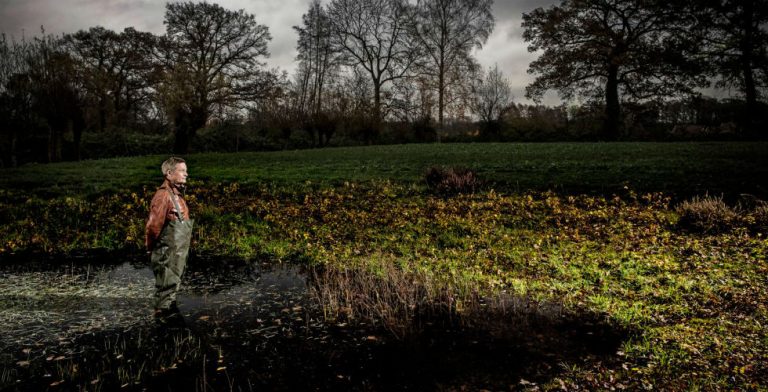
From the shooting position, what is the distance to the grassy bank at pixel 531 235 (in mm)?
4426

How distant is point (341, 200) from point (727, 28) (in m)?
30.1

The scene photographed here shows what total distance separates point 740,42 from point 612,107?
8228mm

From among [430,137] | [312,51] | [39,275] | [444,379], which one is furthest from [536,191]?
[312,51]

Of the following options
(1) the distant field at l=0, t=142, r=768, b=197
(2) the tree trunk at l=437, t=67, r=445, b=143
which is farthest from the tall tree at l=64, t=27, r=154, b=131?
(2) the tree trunk at l=437, t=67, r=445, b=143

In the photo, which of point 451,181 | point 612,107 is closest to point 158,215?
point 451,181

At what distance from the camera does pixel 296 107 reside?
1459 inches

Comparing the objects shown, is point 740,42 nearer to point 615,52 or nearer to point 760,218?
point 615,52

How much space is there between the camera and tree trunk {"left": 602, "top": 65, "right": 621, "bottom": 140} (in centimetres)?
2852

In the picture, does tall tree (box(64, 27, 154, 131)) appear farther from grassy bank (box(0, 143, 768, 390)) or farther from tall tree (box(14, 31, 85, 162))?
grassy bank (box(0, 143, 768, 390))

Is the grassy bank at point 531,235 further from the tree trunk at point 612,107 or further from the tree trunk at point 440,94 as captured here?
the tree trunk at point 440,94

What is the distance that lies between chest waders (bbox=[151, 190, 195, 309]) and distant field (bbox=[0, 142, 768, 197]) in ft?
28.5

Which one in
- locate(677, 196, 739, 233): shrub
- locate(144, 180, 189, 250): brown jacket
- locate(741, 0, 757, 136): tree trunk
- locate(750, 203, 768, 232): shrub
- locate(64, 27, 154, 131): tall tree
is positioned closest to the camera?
locate(144, 180, 189, 250): brown jacket

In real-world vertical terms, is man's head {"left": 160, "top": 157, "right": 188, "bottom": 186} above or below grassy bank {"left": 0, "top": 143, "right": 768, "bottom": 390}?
above

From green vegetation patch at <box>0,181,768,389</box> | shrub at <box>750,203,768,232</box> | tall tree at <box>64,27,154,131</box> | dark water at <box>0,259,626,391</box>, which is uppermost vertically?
tall tree at <box>64,27,154,131</box>
